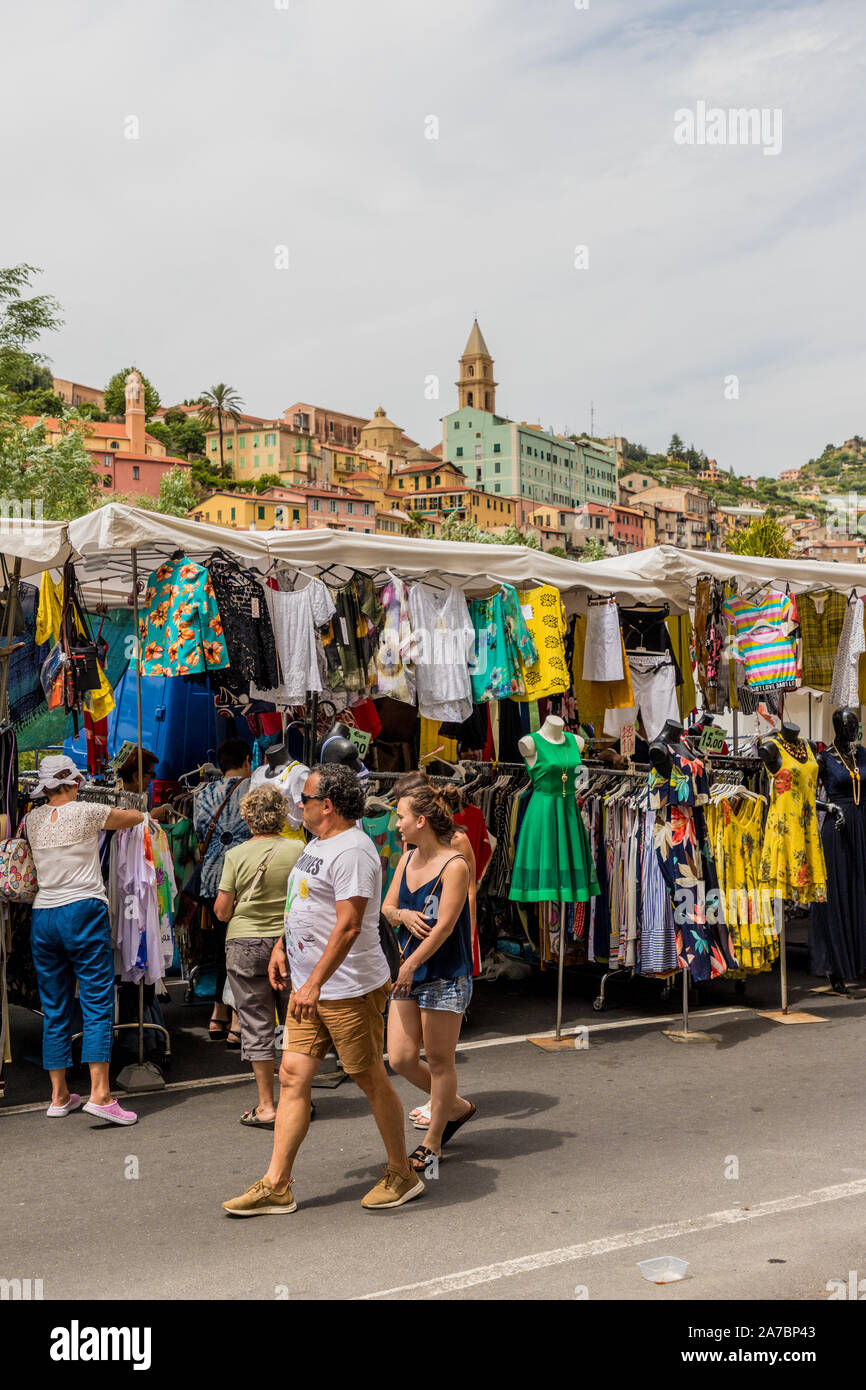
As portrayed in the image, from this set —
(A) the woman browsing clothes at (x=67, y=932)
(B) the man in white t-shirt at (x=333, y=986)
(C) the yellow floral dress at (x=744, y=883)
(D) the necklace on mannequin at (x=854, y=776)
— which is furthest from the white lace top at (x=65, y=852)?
(D) the necklace on mannequin at (x=854, y=776)

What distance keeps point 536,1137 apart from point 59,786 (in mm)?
2934

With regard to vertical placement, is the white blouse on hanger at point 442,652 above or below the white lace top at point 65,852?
above

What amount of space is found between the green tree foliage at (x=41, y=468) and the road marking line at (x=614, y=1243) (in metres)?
21.4

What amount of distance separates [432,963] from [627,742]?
4599 mm

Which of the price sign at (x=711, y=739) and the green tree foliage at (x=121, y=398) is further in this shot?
the green tree foliage at (x=121, y=398)

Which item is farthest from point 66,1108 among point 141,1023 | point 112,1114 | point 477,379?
point 477,379

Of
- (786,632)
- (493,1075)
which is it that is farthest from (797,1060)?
(786,632)

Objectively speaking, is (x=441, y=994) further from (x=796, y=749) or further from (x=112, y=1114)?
(x=796, y=749)

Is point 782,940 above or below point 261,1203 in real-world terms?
above

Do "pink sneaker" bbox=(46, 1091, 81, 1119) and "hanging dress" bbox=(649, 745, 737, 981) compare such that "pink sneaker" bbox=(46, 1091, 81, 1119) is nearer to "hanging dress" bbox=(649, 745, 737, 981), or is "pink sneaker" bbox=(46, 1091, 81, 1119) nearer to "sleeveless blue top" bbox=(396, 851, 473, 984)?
"sleeveless blue top" bbox=(396, 851, 473, 984)

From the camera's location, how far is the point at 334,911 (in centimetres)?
479

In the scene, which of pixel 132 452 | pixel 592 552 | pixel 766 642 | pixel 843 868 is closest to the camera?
pixel 843 868

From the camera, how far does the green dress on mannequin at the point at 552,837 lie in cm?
738

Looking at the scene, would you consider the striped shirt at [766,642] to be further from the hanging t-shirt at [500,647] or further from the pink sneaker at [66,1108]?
the pink sneaker at [66,1108]
